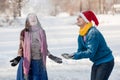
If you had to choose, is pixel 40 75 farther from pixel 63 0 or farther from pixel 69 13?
pixel 63 0

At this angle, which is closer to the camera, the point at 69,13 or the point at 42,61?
the point at 42,61

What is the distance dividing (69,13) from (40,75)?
231 ft

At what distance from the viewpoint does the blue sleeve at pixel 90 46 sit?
655 cm

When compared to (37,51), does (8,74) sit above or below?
below

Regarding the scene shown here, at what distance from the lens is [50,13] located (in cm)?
8631

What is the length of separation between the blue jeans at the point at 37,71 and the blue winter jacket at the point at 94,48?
4.21 ft

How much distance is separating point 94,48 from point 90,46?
66 millimetres

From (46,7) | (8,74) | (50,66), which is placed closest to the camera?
(8,74)

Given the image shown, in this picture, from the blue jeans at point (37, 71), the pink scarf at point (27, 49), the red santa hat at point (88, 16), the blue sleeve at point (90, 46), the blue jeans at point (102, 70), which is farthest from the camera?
the blue jeans at point (37, 71)

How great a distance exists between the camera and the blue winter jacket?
6.56 m

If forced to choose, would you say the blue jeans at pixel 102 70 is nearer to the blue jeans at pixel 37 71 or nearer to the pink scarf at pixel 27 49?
the pink scarf at pixel 27 49

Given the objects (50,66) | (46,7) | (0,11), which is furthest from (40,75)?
(46,7)

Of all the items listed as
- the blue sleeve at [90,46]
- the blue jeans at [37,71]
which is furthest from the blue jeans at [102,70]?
the blue jeans at [37,71]

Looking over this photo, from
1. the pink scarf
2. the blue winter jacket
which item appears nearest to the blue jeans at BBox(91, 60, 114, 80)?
the blue winter jacket
